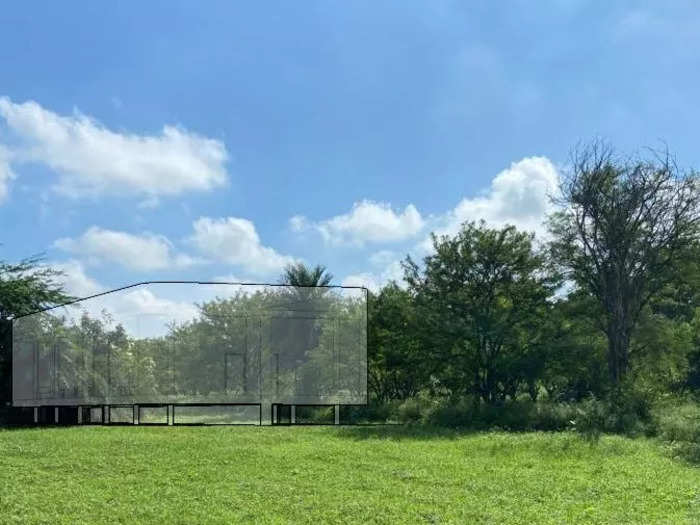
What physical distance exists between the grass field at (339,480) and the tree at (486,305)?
567 cm

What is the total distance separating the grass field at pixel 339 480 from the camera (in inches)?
267

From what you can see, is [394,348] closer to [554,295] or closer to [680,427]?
[554,295]

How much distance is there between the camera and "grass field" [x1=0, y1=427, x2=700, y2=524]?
6773mm

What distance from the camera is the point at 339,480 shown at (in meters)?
8.40

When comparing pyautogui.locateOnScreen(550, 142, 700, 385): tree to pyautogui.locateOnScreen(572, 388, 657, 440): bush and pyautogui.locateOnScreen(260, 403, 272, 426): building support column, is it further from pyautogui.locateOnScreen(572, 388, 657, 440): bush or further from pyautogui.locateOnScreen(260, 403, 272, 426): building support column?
pyautogui.locateOnScreen(260, 403, 272, 426): building support column

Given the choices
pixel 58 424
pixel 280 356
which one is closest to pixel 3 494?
pixel 280 356

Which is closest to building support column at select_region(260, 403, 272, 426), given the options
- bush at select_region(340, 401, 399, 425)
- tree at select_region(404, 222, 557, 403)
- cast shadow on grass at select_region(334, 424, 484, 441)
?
cast shadow on grass at select_region(334, 424, 484, 441)

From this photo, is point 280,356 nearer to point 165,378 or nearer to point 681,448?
point 165,378

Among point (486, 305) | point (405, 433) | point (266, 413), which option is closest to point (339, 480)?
point (405, 433)

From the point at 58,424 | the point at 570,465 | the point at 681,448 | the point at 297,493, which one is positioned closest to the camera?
the point at 297,493

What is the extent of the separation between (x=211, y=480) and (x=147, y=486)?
801 mm

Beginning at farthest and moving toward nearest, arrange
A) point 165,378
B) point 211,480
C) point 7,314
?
1. point 7,314
2. point 165,378
3. point 211,480

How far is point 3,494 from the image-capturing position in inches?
303

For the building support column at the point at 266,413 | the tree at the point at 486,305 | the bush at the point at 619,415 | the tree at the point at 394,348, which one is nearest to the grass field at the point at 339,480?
the building support column at the point at 266,413
